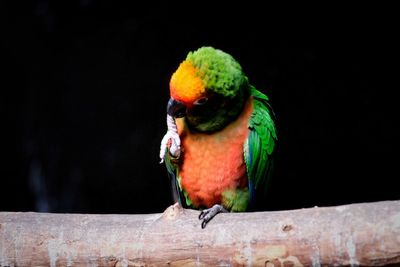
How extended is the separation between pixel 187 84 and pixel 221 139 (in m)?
0.32

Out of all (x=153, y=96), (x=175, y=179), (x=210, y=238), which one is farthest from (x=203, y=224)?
(x=153, y=96)

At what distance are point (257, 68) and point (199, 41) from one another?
1.58ft

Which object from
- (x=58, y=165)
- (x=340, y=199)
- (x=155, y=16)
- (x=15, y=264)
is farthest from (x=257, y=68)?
(x=15, y=264)

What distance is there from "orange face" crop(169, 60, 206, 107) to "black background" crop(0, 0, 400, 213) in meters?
1.87

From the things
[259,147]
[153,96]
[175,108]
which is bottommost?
[259,147]

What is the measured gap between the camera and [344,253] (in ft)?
4.66

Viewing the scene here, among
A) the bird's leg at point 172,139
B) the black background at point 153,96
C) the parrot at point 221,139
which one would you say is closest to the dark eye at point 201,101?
the parrot at point 221,139

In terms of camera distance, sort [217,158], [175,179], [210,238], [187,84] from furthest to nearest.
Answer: [175,179]
[217,158]
[187,84]
[210,238]

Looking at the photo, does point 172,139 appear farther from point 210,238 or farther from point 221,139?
point 210,238

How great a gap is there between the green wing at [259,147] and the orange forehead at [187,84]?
0.32m

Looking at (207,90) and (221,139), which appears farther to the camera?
(221,139)

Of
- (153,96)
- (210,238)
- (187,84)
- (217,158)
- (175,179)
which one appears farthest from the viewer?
(153,96)

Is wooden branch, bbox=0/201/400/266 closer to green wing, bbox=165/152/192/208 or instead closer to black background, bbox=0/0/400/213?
green wing, bbox=165/152/192/208

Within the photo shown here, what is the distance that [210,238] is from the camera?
1.58 metres
